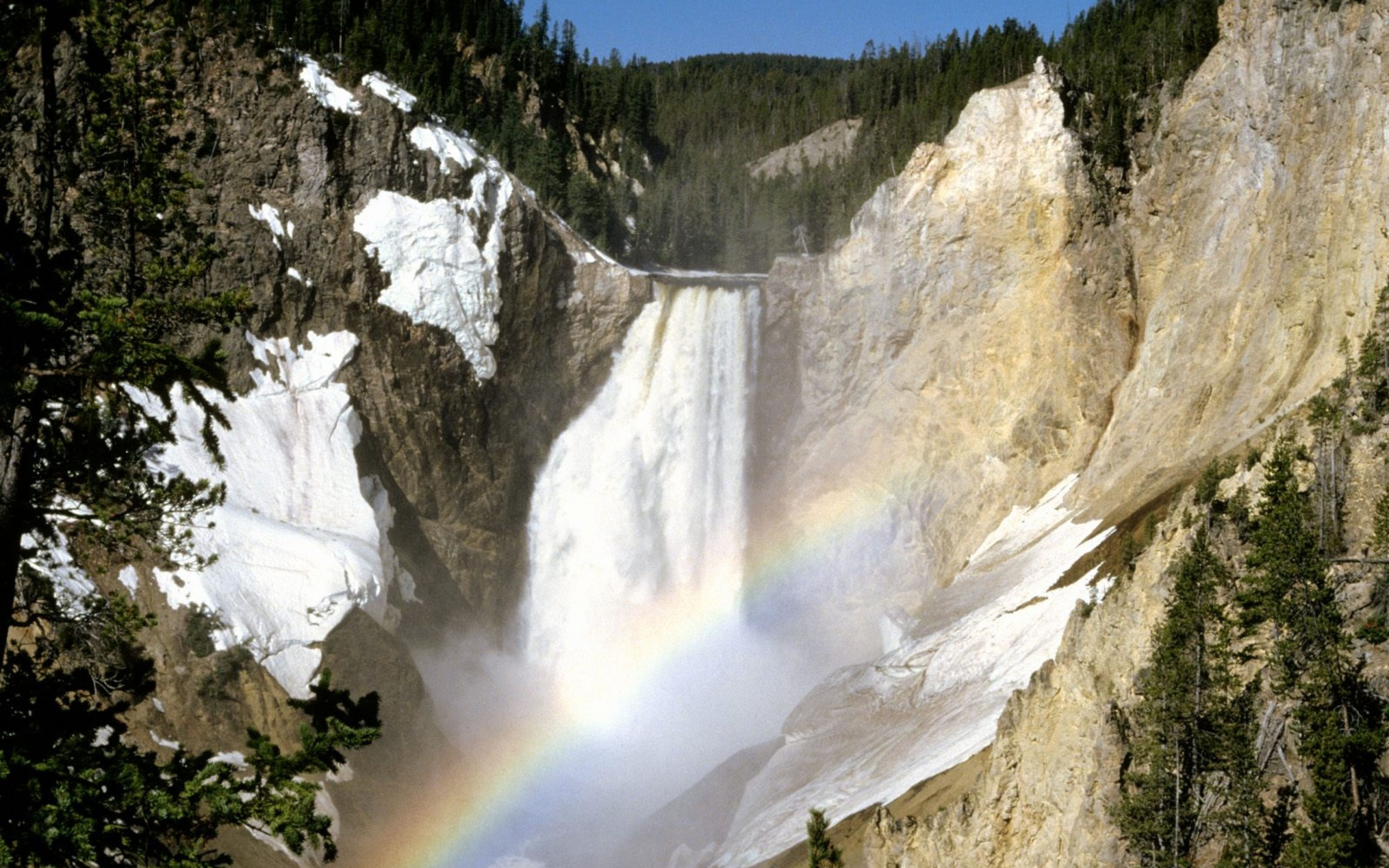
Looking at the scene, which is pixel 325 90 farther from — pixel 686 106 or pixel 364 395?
pixel 686 106

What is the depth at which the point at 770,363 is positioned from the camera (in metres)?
45.6

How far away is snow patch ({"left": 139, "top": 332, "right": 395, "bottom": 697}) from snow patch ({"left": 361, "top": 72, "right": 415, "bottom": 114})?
766 centimetres

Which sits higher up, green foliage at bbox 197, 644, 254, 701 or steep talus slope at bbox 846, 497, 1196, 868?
green foliage at bbox 197, 644, 254, 701

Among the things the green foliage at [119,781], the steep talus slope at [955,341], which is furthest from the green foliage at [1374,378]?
the steep talus slope at [955,341]

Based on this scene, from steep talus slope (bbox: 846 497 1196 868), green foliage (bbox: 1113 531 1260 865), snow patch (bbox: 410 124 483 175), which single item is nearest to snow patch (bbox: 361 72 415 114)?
snow patch (bbox: 410 124 483 175)

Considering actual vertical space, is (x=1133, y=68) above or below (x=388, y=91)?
below

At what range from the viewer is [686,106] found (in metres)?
81.4

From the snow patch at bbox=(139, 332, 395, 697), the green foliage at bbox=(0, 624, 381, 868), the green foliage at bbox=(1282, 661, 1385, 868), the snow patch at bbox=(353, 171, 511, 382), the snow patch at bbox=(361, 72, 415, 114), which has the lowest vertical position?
the green foliage at bbox=(1282, 661, 1385, 868)

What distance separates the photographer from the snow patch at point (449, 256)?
134 feet

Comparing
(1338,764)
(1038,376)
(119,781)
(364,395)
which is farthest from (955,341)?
(119,781)

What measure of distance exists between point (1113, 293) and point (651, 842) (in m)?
20.2

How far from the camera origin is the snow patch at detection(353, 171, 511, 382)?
134 feet

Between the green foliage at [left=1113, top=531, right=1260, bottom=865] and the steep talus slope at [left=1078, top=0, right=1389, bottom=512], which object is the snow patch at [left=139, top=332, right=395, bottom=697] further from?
the green foliage at [left=1113, top=531, right=1260, bottom=865]

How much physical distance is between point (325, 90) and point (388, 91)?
6.39 ft
